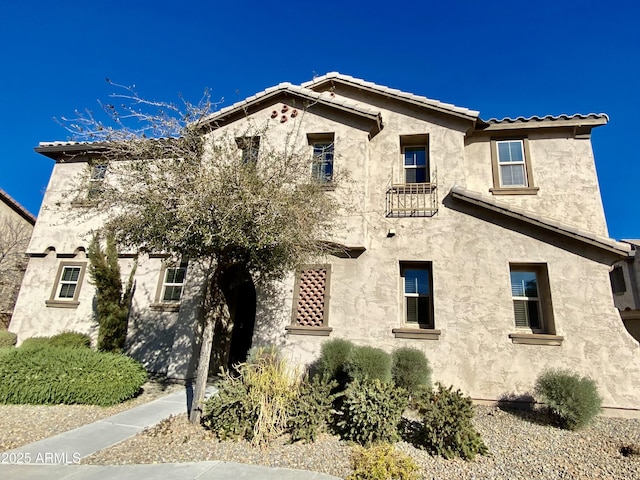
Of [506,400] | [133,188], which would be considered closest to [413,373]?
[506,400]

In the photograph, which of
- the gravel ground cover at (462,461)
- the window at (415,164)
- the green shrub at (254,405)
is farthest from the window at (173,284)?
the window at (415,164)

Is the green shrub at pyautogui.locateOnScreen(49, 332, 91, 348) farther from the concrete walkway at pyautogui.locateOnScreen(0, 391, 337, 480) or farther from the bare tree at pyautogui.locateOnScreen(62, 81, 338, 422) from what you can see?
the concrete walkway at pyautogui.locateOnScreen(0, 391, 337, 480)

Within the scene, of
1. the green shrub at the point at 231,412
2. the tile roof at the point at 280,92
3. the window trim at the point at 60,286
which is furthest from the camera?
the window trim at the point at 60,286

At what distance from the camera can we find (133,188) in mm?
7215

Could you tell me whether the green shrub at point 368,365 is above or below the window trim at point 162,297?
below

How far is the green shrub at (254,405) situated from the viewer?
6.00 m

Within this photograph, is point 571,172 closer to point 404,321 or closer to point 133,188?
point 404,321

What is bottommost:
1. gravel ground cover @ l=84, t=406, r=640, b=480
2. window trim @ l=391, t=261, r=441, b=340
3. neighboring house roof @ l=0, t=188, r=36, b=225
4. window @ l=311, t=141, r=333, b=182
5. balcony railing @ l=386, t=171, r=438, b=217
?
gravel ground cover @ l=84, t=406, r=640, b=480

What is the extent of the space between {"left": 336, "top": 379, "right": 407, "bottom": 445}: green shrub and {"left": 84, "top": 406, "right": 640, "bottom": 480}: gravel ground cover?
28cm

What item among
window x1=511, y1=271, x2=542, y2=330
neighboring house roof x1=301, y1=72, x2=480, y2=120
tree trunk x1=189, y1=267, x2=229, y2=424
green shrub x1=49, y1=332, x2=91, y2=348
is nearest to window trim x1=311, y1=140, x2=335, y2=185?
neighboring house roof x1=301, y1=72, x2=480, y2=120

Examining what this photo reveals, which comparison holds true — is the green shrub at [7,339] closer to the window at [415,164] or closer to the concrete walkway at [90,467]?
the concrete walkway at [90,467]

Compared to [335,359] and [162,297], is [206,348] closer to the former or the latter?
[335,359]

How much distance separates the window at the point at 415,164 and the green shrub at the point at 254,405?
7.67 m

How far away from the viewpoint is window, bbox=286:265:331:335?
10023 millimetres
